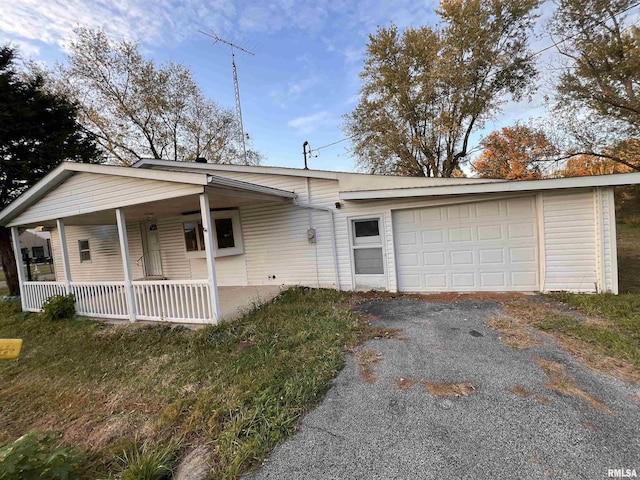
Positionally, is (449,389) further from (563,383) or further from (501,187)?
(501,187)

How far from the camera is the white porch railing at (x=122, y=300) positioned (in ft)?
→ 18.5

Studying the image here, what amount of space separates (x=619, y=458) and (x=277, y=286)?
6800 millimetres

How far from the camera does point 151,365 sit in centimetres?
403

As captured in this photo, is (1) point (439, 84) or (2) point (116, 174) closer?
(2) point (116, 174)

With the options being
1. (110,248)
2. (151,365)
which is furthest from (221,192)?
(110,248)

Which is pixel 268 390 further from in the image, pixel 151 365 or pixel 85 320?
pixel 85 320

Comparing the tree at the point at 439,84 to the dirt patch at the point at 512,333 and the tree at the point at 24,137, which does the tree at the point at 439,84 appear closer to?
the dirt patch at the point at 512,333

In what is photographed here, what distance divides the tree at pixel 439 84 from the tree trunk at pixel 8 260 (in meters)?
16.2

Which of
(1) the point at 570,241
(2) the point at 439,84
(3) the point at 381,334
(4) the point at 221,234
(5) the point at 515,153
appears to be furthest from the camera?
(5) the point at 515,153

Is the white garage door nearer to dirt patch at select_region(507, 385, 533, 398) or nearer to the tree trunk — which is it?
dirt patch at select_region(507, 385, 533, 398)

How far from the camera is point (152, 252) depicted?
31.8ft

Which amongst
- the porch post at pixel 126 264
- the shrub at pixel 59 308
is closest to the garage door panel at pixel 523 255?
the porch post at pixel 126 264

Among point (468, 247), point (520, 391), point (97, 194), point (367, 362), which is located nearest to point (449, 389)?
point (520, 391)

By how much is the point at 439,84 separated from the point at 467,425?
16.2m
